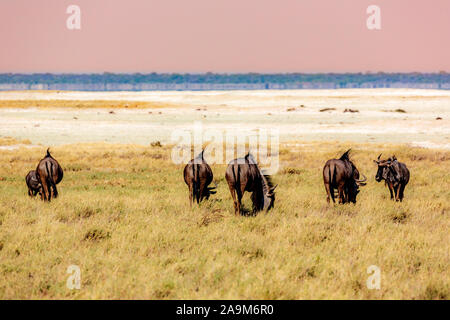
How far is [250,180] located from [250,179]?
0.02 m

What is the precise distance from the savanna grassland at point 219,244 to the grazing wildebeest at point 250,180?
0.50 m

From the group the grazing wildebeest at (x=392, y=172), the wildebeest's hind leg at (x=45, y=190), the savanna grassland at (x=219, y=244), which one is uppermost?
the grazing wildebeest at (x=392, y=172)

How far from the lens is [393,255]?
827 cm

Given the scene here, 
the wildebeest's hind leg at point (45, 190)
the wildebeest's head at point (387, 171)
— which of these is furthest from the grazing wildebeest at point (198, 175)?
the wildebeest's head at point (387, 171)

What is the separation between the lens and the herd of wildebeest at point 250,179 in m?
10.4

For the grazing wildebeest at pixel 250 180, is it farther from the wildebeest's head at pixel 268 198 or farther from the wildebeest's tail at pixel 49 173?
the wildebeest's tail at pixel 49 173

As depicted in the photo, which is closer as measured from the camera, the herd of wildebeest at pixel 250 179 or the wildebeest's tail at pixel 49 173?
the herd of wildebeest at pixel 250 179

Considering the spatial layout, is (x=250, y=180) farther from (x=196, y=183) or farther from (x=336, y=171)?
(x=336, y=171)

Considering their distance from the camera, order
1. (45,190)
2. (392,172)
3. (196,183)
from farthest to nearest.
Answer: (392,172)
(45,190)
(196,183)

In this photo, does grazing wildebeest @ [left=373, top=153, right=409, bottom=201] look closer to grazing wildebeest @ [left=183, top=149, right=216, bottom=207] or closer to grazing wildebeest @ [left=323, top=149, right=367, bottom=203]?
grazing wildebeest @ [left=323, top=149, right=367, bottom=203]

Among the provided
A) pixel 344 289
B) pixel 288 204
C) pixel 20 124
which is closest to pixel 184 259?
pixel 344 289

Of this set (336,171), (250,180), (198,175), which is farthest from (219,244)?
(336,171)

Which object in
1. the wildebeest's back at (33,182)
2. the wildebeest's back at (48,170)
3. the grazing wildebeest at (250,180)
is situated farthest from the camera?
the wildebeest's back at (33,182)

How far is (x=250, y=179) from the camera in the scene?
34.0ft
